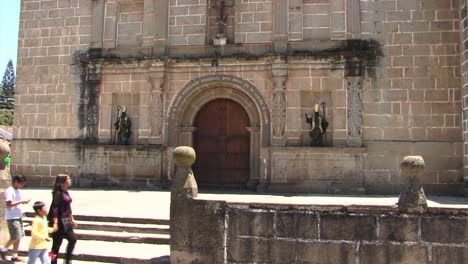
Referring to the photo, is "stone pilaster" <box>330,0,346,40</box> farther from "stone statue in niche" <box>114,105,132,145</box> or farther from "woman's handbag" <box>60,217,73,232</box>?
"woman's handbag" <box>60,217,73,232</box>

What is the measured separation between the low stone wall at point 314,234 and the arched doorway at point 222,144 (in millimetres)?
8757

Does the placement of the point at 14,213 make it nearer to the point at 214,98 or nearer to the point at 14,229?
the point at 14,229

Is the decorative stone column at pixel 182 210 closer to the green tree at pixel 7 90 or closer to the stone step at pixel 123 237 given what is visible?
the stone step at pixel 123 237

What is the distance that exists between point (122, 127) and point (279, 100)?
541 cm

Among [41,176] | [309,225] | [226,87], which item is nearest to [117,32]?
[226,87]

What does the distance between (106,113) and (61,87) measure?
2.06 metres

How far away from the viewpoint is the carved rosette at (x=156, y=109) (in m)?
15.4

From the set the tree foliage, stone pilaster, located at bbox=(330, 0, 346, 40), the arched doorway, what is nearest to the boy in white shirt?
the arched doorway

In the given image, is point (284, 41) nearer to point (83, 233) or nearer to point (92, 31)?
point (92, 31)

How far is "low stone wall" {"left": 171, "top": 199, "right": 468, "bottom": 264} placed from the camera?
5.96 meters

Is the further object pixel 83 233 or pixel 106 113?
pixel 106 113

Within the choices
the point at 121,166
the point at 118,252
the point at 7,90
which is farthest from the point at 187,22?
the point at 7,90

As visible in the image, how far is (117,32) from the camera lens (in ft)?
53.5

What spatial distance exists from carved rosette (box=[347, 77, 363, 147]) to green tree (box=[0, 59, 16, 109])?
63037 mm
